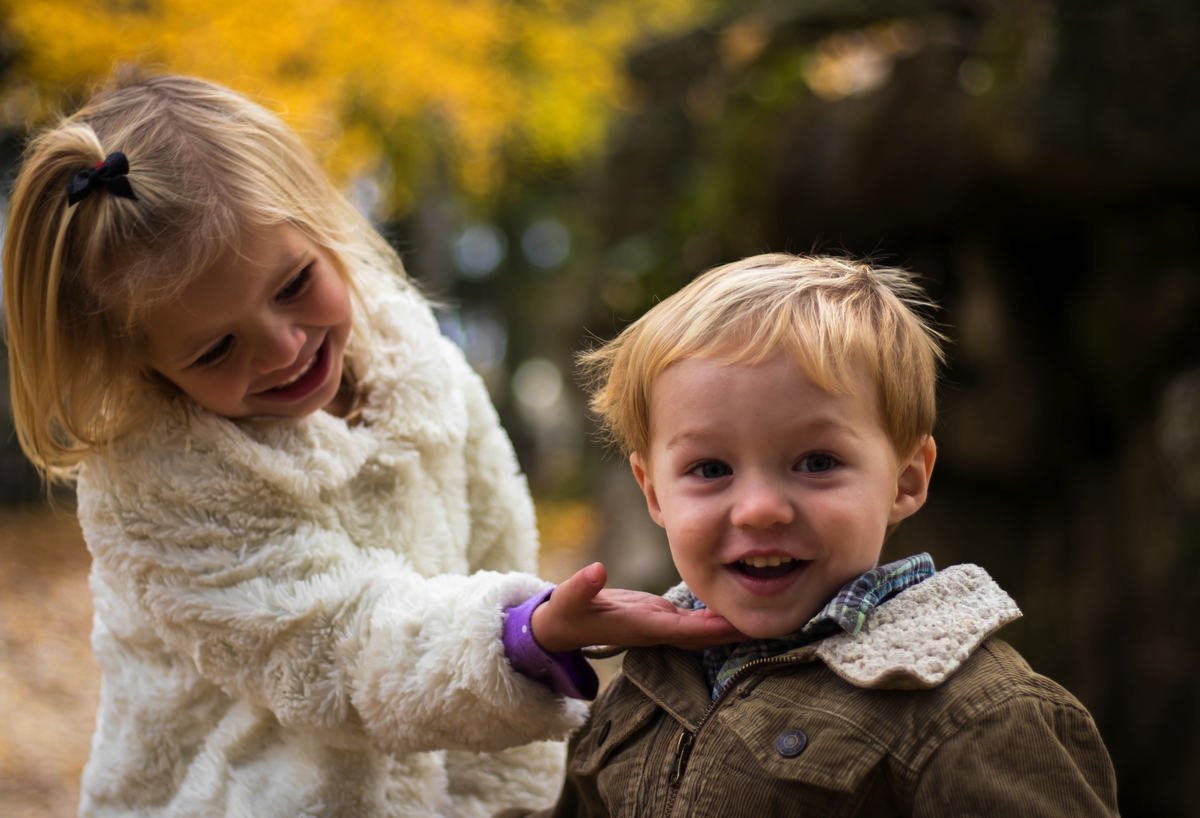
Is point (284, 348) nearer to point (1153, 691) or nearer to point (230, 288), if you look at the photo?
point (230, 288)

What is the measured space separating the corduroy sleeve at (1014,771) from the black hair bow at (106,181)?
1407 mm

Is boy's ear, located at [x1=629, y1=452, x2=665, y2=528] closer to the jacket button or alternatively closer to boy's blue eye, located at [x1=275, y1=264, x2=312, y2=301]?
the jacket button

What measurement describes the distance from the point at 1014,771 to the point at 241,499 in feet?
4.00

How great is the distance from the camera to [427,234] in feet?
31.9

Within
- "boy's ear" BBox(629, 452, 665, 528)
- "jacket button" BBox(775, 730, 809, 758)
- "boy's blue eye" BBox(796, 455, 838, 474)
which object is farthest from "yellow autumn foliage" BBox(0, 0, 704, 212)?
"jacket button" BBox(775, 730, 809, 758)

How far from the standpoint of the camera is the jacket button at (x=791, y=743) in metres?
1.17

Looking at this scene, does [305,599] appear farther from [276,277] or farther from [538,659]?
[276,277]

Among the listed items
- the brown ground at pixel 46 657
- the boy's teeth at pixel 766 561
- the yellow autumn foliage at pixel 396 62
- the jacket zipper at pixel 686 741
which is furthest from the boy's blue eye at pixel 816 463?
the yellow autumn foliage at pixel 396 62

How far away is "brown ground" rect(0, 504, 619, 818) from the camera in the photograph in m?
4.15

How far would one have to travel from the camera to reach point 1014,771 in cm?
109

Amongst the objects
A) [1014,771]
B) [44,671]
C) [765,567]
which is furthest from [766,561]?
[44,671]

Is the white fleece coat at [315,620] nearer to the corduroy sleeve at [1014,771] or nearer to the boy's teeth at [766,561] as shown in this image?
the boy's teeth at [766,561]

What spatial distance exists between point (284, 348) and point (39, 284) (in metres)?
0.41

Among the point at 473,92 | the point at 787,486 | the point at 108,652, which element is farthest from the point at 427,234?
the point at 787,486
